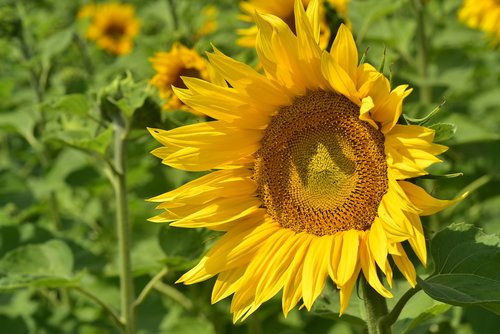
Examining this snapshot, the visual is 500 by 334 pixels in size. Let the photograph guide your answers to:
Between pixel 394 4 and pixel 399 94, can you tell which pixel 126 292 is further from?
pixel 394 4

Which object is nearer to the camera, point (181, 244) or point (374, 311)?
point (374, 311)

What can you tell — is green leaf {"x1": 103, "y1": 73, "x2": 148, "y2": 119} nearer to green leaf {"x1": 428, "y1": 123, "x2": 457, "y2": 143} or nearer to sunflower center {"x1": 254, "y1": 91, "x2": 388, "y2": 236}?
sunflower center {"x1": 254, "y1": 91, "x2": 388, "y2": 236}

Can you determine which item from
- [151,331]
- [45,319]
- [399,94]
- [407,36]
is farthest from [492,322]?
[45,319]

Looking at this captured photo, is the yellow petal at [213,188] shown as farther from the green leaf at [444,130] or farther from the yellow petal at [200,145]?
the green leaf at [444,130]

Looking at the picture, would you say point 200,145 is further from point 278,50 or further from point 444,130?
point 444,130

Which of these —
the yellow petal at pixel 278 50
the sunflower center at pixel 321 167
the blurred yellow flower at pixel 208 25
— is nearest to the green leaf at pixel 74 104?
the sunflower center at pixel 321 167

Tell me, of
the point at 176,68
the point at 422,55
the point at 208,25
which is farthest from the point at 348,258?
the point at 208,25
